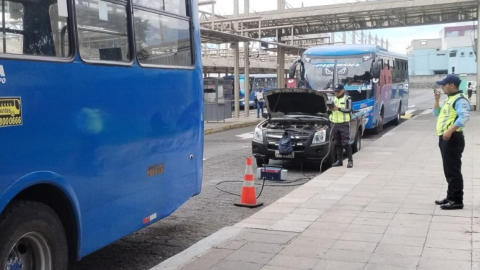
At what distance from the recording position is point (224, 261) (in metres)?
5.39

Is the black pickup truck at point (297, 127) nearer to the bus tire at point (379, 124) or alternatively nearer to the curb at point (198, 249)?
the curb at point (198, 249)

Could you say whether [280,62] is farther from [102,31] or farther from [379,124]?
[102,31]

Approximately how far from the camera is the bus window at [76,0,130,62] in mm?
4324

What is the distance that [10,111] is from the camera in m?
3.48

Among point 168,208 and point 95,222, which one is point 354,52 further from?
point 95,222

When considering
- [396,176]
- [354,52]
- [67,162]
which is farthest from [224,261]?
[354,52]

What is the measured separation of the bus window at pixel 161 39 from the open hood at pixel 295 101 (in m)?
6.63

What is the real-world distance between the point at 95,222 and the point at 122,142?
76 centimetres

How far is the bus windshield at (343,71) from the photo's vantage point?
1838cm

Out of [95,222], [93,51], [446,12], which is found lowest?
[95,222]

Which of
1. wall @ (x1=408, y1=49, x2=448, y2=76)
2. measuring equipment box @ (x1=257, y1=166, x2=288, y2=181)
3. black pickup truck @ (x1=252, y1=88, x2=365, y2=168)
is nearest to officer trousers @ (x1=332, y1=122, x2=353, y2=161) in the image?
black pickup truck @ (x1=252, y1=88, x2=365, y2=168)

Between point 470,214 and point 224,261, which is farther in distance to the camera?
point 470,214

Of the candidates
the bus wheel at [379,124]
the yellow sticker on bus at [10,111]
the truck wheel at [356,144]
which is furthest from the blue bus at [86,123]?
the bus wheel at [379,124]

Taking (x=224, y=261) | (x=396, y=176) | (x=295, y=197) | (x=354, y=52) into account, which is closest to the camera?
(x=224, y=261)
